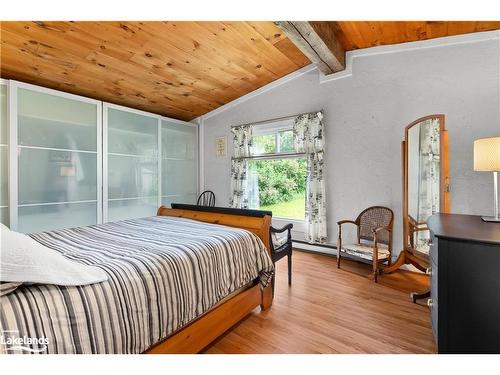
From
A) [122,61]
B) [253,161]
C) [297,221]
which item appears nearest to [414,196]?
[297,221]

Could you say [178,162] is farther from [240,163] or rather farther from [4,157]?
[4,157]

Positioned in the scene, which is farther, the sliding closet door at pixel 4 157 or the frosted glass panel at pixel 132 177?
the frosted glass panel at pixel 132 177

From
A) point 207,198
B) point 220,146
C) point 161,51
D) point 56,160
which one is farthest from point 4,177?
point 220,146

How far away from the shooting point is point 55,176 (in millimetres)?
3064

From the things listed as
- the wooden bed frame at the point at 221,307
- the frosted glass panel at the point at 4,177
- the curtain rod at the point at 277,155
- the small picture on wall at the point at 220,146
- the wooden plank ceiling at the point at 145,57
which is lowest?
the wooden bed frame at the point at 221,307

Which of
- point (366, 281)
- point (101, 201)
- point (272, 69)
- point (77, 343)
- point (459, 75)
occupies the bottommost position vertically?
point (366, 281)

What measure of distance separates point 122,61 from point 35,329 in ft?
9.45

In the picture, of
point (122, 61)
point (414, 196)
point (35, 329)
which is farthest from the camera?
point (122, 61)

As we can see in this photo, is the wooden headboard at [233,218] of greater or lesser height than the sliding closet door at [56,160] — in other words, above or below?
below

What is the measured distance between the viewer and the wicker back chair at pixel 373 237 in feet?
8.80

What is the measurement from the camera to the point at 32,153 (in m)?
2.88

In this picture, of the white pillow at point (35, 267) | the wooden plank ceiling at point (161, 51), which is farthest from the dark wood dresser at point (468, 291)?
the wooden plank ceiling at point (161, 51)

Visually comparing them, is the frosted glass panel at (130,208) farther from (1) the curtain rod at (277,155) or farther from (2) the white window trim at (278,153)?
(2) the white window trim at (278,153)
